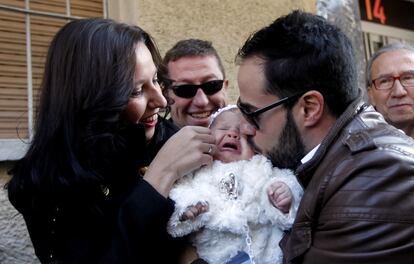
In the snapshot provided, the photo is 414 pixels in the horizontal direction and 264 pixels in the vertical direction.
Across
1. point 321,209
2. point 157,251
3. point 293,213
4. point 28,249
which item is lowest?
point 28,249

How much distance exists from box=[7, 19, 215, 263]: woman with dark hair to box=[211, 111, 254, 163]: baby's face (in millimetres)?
174

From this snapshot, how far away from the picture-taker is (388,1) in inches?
293

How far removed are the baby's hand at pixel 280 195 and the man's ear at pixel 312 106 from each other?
0.33m

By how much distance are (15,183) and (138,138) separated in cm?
50

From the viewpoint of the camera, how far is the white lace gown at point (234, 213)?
6.17 feet

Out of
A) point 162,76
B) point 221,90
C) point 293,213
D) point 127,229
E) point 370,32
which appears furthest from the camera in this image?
point 370,32

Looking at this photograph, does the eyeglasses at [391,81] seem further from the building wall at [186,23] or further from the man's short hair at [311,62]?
the man's short hair at [311,62]

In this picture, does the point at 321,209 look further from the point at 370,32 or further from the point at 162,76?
the point at 370,32

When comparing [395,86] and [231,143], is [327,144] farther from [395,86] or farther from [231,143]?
[395,86]

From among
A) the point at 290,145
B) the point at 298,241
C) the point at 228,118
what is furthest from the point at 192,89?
the point at 298,241

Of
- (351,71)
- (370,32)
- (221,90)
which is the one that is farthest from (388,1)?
(351,71)

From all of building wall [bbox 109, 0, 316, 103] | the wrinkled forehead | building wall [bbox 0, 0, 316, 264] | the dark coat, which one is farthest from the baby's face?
building wall [bbox 109, 0, 316, 103]

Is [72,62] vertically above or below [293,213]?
above

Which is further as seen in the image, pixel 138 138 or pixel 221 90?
pixel 221 90
